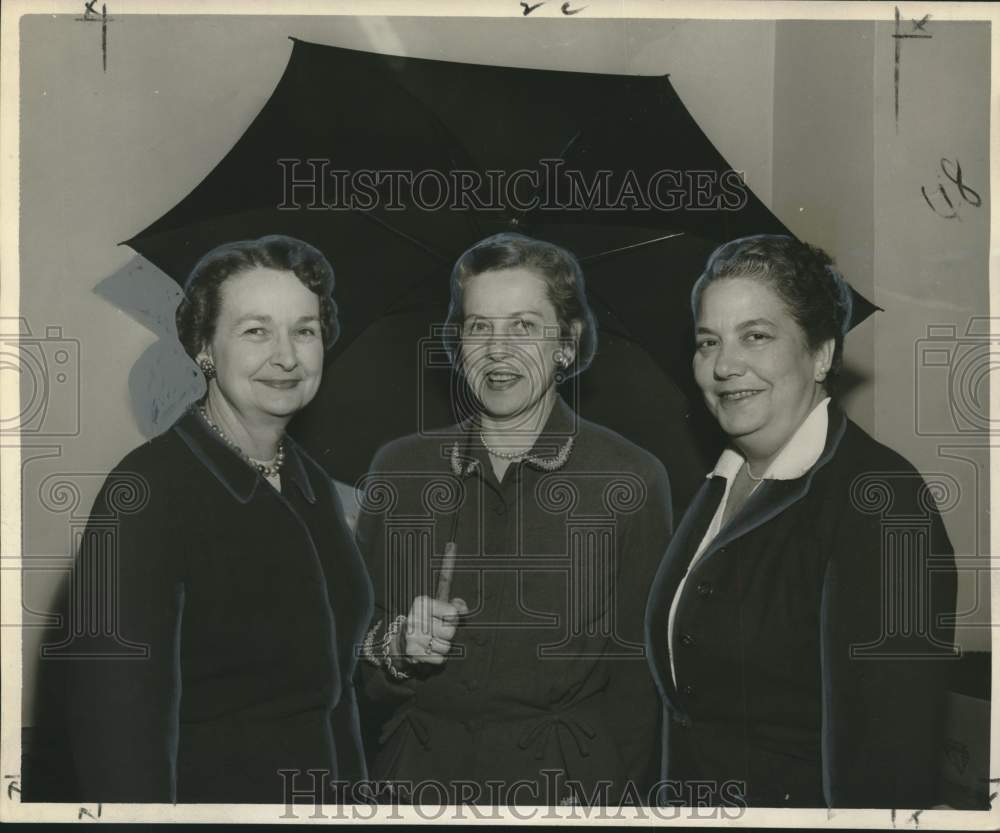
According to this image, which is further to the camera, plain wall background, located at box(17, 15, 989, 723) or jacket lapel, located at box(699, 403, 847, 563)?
plain wall background, located at box(17, 15, 989, 723)

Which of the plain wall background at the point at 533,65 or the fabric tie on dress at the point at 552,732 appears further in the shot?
the plain wall background at the point at 533,65

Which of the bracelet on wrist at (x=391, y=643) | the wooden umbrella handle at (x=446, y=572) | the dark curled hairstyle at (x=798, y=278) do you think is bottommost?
the bracelet on wrist at (x=391, y=643)

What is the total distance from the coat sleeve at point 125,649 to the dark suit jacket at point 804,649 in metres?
1.47

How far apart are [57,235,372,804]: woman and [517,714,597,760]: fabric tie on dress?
0.52 meters

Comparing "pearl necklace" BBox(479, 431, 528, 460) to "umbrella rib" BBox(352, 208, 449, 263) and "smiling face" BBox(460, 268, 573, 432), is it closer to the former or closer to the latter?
"smiling face" BBox(460, 268, 573, 432)

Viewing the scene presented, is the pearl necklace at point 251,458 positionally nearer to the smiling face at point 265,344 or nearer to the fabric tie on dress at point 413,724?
the smiling face at point 265,344

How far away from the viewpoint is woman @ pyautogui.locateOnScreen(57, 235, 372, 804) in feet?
10.1

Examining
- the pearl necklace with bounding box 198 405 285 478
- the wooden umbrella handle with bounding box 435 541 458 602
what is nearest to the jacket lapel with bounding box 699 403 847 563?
the wooden umbrella handle with bounding box 435 541 458 602

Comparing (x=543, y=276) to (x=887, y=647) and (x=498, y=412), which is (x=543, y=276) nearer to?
(x=498, y=412)

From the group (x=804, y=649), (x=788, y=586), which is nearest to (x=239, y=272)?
(x=788, y=586)

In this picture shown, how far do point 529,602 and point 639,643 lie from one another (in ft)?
1.15

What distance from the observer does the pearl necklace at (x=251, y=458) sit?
309 cm

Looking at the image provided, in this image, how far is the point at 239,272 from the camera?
3.11 metres

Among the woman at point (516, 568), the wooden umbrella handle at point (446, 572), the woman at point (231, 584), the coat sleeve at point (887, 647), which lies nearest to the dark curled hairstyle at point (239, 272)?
the woman at point (231, 584)
